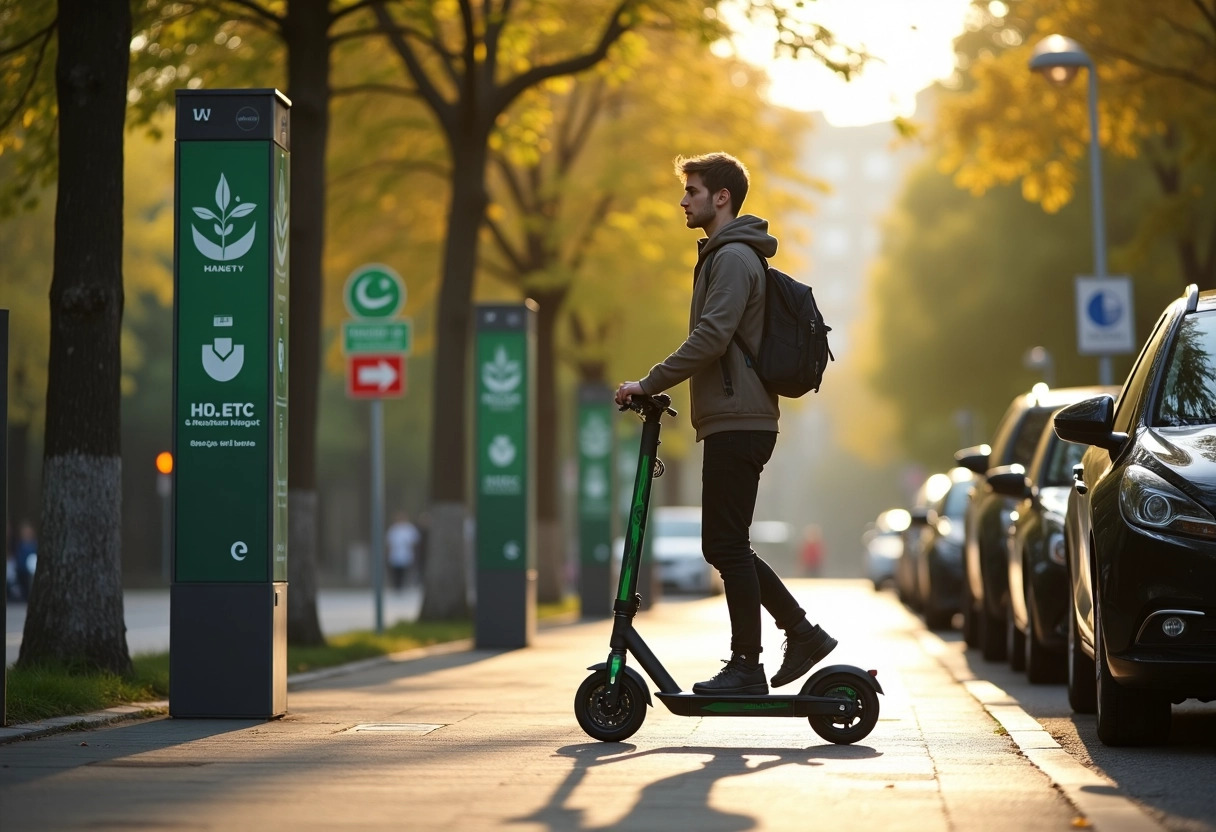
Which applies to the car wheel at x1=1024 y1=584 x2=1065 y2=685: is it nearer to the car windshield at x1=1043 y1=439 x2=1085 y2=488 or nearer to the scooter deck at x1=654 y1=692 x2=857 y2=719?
the car windshield at x1=1043 y1=439 x2=1085 y2=488

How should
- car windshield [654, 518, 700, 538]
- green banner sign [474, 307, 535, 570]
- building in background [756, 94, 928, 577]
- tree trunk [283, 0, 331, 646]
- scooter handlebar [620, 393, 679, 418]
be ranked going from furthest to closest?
building in background [756, 94, 928, 577] < car windshield [654, 518, 700, 538] < green banner sign [474, 307, 535, 570] < tree trunk [283, 0, 331, 646] < scooter handlebar [620, 393, 679, 418]

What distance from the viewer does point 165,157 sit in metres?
44.0

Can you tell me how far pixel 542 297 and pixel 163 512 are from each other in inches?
958

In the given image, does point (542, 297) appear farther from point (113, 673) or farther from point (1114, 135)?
point (113, 673)

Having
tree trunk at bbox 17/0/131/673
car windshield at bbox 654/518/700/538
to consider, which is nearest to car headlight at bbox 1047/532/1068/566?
tree trunk at bbox 17/0/131/673

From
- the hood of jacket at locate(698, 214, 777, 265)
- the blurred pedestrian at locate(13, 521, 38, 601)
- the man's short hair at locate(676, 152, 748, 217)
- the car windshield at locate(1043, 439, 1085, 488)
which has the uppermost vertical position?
the man's short hair at locate(676, 152, 748, 217)

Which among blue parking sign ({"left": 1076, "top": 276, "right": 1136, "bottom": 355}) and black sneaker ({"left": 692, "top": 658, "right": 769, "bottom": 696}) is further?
blue parking sign ({"left": 1076, "top": 276, "right": 1136, "bottom": 355})

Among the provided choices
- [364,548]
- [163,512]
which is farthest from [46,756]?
[364,548]

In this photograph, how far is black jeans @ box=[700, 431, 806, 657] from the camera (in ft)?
27.2

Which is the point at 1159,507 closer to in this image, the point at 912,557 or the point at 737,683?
the point at 737,683

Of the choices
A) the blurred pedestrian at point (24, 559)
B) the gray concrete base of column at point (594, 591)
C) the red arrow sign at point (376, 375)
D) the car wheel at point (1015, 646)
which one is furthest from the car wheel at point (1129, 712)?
the blurred pedestrian at point (24, 559)

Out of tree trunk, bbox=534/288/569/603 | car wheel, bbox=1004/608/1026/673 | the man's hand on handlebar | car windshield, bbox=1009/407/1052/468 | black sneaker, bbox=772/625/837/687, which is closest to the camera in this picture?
the man's hand on handlebar

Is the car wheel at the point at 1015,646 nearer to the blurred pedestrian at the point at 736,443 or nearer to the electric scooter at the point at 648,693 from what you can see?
the electric scooter at the point at 648,693

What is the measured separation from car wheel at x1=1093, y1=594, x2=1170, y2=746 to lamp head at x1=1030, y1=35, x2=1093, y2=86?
13195 millimetres
